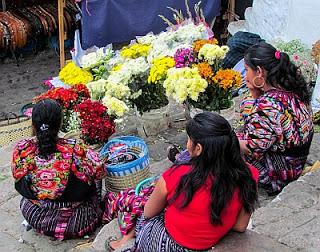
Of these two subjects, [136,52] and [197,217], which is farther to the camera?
[136,52]

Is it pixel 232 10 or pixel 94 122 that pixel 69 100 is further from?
pixel 232 10

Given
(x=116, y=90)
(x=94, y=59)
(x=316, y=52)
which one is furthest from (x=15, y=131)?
(x=316, y=52)

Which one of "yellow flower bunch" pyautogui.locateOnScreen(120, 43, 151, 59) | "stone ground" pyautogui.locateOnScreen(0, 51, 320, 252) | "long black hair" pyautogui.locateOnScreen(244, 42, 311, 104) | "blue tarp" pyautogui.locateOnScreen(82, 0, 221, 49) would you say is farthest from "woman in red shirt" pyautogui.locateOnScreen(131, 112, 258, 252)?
"blue tarp" pyautogui.locateOnScreen(82, 0, 221, 49)

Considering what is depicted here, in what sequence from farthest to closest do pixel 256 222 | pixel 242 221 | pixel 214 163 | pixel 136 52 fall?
1. pixel 136 52
2. pixel 256 222
3. pixel 242 221
4. pixel 214 163

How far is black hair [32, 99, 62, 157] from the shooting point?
3.36 meters

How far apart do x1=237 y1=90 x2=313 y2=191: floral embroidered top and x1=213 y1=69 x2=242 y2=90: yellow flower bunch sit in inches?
19.0

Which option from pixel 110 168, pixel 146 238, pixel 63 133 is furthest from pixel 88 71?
pixel 146 238

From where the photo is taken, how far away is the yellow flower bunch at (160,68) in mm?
4469

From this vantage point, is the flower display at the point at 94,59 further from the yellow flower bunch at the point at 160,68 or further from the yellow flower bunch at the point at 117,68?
the yellow flower bunch at the point at 160,68

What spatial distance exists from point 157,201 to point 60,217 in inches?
46.7

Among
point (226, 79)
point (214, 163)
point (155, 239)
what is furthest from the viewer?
point (226, 79)

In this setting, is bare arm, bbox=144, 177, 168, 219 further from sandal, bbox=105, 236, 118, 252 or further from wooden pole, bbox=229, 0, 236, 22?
wooden pole, bbox=229, 0, 236, 22

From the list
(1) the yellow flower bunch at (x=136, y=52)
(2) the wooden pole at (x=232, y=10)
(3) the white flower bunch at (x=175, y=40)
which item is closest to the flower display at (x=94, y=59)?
(1) the yellow flower bunch at (x=136, y=52)

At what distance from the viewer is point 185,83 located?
411 cm
